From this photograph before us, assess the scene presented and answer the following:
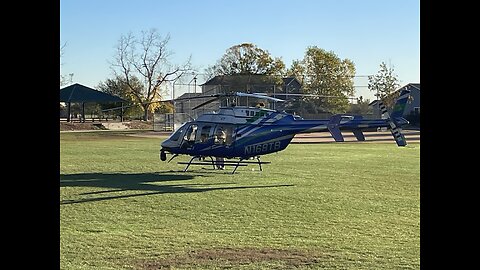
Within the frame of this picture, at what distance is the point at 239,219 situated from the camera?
8.04m

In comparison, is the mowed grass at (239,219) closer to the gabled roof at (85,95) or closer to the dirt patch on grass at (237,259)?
the dirt patch on grass at (237,259)

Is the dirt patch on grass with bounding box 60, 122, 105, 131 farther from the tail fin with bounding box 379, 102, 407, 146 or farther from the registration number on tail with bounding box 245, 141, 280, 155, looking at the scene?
the tail fin with bounding box 379, 102, 407, 146

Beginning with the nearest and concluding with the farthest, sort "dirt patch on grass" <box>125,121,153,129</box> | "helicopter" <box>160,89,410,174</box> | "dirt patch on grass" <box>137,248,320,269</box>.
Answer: "dirt patch on grass" <box>137,248,320,269</box>
"helicopter" <box>160,89,410,174</box>
"dirt patch on grass" <box>125,121,153,129</box>

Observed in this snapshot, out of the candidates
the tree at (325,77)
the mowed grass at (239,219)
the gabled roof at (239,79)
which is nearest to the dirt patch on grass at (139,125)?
the gabled roof at (239,79)

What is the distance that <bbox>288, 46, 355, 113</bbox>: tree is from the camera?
50.2 metres

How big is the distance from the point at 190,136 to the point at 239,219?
6769 millimetres

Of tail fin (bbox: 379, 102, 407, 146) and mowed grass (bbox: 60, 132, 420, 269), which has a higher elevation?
tail fin (bbox: 379, 102, 407, 146)

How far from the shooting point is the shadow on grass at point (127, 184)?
1041cm

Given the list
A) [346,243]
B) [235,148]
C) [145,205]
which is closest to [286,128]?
[235,148]

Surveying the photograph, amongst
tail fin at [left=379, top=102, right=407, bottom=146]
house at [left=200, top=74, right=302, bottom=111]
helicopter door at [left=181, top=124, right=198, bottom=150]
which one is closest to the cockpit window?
helicopter door at [left=181, top=124, right=198, bottom=150]

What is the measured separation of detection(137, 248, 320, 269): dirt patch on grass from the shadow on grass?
4.17 metres

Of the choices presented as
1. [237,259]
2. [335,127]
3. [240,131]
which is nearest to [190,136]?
[240,131]

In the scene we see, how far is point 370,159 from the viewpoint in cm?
1959
